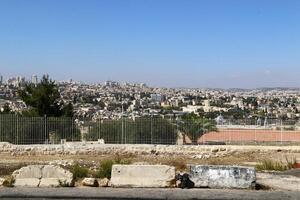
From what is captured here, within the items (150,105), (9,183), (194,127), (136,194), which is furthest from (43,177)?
(150,105)

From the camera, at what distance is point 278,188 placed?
12.0 m

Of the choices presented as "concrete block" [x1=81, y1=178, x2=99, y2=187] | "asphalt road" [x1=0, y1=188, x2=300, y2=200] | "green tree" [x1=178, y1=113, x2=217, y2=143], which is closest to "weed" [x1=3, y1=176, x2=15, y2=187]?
"asphalt road" [x1=0, y1=188, x2=300, y2=200]

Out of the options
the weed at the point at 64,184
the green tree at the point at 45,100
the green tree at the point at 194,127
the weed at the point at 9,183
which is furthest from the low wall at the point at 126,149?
the weed at the point at 64,184

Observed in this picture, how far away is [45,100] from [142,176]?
113 feet

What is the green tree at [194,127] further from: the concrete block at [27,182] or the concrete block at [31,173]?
the concrete block at [27,182]

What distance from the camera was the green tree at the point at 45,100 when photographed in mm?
45281

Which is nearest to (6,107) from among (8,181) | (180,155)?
(180,155)

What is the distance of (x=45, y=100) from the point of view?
149 ft

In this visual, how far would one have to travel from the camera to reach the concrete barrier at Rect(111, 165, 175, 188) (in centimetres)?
1192

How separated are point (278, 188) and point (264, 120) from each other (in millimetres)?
27315

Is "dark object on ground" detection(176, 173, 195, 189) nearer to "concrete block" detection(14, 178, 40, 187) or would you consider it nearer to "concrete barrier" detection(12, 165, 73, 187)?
"concrete barrier" detection(12, 165, 73, 187)

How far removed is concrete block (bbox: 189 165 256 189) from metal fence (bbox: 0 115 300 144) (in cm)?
2365

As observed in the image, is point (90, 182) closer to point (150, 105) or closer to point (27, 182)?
point (27, 182)

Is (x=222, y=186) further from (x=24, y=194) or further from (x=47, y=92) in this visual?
(x=47, y=92)
